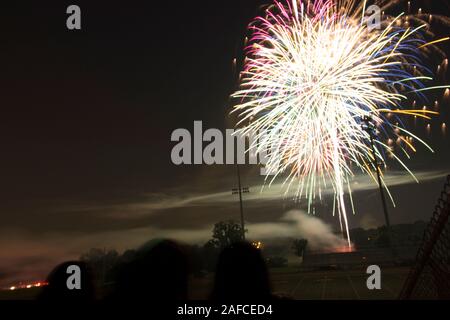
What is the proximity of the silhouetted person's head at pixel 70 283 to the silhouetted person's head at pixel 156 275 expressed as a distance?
1.29 feet

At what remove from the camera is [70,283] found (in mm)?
3236

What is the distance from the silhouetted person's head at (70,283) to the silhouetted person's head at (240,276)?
1.14m

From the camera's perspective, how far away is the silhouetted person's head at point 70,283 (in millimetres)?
3076

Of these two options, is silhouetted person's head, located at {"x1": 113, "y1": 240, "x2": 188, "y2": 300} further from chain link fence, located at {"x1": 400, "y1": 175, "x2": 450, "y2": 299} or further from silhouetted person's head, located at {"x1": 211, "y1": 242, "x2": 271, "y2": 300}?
chain link fence, located at {"x1": 400, "y1": 175, "x2": 450, "y2": 299}

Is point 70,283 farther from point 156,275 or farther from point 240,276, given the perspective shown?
point 240,276

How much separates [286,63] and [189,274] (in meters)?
17.3

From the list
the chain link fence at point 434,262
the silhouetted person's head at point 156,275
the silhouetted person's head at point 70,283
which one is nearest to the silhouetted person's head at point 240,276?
the silhouetted person's head at point 156,275

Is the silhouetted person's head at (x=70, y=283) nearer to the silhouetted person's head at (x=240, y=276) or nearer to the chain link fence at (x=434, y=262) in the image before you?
the silhouetted person's head at (x=240, y=276)

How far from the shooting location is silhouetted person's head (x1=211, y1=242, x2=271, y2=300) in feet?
9.89

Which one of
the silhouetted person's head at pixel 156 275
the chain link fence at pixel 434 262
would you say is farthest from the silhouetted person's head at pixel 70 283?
the chain link fence at pixel 434 262

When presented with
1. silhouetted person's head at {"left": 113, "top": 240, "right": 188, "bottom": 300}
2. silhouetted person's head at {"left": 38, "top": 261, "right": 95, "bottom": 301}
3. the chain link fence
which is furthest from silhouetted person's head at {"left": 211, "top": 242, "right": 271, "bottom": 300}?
the chain link fence

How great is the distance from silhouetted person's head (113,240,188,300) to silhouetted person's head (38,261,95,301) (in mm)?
395

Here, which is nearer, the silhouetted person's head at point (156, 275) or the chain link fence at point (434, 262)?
the silhouetted person's head at point (156, 275)
